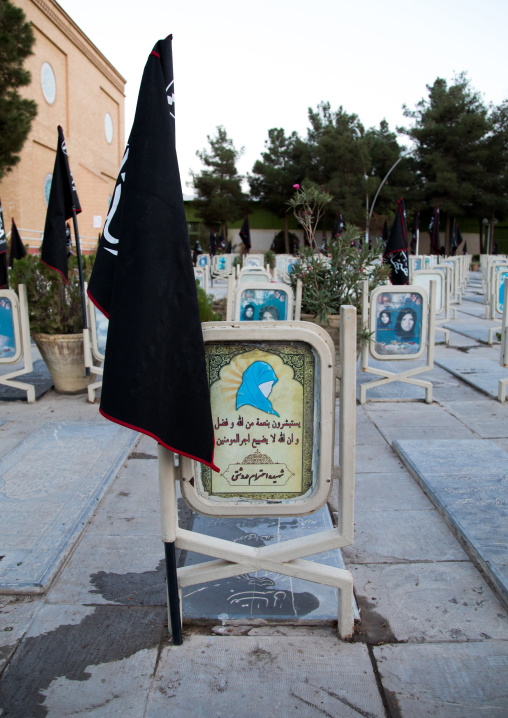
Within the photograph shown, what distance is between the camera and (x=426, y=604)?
257 centimetres

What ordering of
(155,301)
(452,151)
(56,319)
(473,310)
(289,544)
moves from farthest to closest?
(452,151) < (473,310) < (56,319) < (289,544) < (155,301)

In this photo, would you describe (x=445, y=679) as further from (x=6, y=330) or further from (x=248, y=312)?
(x=6, y=330)

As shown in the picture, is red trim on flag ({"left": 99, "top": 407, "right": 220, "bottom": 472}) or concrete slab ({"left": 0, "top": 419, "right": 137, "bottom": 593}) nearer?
red trim on flag ({"left": 99, "top": 407, "right": 220, "bottom": 472})

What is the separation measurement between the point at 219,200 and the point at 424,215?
609 inches

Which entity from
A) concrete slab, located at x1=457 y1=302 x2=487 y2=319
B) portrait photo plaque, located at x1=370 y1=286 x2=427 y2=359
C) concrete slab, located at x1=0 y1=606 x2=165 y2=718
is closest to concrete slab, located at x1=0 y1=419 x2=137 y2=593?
concrete slab, located at x1=0 y1=606 x2=165 y2=718

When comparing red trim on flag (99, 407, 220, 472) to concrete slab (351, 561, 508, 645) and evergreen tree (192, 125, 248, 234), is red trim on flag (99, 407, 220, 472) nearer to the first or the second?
concrete slab (351, 561, 508, 645)

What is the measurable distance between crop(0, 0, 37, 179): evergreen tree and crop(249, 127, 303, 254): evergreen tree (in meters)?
31.6

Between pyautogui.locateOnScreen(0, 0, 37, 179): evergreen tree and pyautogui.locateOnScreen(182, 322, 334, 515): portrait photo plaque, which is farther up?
pyautogui.locateOnScreen(0, 0, 37, 179): evergreen tree

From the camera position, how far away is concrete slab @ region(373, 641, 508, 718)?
1.99 metres

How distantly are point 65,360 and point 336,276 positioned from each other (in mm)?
2875

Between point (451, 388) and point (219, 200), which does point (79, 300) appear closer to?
point (451, 388)

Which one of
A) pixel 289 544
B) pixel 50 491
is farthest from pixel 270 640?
pixel 50 491

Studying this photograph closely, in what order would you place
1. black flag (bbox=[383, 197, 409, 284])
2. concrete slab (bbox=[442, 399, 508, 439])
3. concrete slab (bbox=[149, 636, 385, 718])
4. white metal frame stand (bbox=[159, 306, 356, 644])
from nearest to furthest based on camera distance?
concrete slab (bbox=[149, 636, 385, 718]) < white metal frame stand (bbox=[159, 306, 356, 644]) < concrete slab (bbox=[442, 399, 508, 439]) < black flag (bbox=[383, 197, 409, 284])

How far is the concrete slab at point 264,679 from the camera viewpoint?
1981mm
